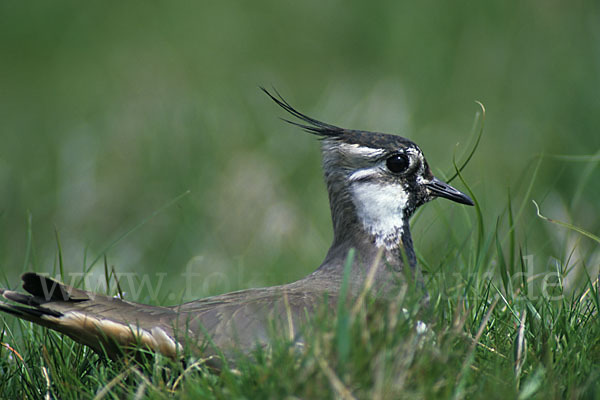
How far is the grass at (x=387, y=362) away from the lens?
274cm

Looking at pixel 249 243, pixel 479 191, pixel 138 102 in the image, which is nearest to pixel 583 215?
pixel 479 191

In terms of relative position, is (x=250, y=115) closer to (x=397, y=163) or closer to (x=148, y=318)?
(x=397, y=163)

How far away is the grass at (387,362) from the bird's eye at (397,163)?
836 millimetres

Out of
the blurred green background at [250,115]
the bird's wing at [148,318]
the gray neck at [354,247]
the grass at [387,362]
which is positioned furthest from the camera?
the blurred green background at [250,115]

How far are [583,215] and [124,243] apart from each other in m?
4.04

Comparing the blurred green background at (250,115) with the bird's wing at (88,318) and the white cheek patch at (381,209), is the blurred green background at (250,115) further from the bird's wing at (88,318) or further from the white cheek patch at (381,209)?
the bird's wing at (88,318)

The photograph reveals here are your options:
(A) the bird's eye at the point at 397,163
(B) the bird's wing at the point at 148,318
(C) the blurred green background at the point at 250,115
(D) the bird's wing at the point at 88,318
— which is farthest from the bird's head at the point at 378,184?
(D) the bird's wing at the point at 88,318

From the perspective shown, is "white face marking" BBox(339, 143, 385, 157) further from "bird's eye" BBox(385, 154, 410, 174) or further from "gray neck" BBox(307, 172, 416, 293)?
"gray neck" BBox(307, 172, 416, 293)

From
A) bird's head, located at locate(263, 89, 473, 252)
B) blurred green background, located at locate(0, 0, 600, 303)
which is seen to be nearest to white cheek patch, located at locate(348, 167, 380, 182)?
bird's head, located at locate(263, 89, 473, 252)

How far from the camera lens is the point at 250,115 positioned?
8633 mm

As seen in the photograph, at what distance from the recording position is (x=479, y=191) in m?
7.13

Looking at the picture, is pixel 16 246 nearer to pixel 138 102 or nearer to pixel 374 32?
pixel 138 102

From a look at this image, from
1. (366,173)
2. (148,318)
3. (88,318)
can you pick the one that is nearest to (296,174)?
(366,173)

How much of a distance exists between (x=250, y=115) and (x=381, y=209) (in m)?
4.31
